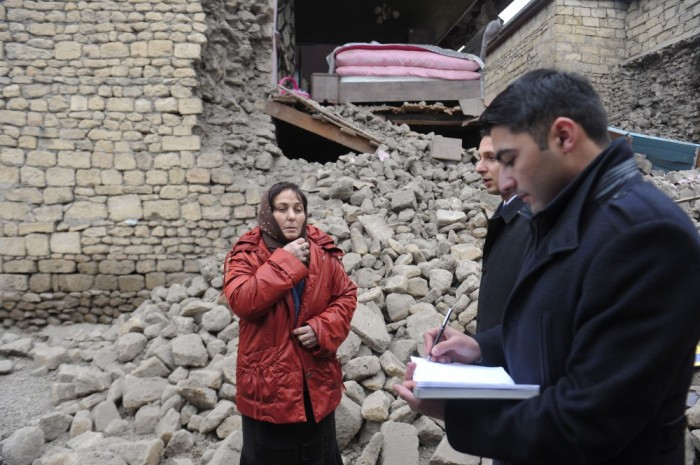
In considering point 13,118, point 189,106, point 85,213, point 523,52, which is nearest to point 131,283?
point 85,213

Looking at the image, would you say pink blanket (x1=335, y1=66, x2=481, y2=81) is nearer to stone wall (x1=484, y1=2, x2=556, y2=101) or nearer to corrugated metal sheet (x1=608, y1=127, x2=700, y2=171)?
corrugated metal sheet (x1=608, y1=127, x2=700, y2=171)

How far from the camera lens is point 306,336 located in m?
2.14

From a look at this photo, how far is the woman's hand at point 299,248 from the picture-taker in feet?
7.20

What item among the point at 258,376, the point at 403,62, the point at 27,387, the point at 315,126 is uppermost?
the point at 403,62

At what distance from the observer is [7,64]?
19.5 feet

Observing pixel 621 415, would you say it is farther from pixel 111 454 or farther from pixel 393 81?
pixel 393 81

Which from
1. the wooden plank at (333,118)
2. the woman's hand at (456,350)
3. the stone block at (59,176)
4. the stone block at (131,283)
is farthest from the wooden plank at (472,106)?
the woman's hand at (456,350)

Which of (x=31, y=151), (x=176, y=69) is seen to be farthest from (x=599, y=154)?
(x=31, y=151)

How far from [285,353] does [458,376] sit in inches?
48.2

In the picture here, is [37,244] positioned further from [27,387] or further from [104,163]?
[27,387]

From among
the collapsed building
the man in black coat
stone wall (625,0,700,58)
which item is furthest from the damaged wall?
the man in black coat

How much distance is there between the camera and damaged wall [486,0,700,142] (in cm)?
1152

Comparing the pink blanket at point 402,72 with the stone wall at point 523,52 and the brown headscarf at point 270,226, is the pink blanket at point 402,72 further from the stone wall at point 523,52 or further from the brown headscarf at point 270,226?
the brown headscarf at point 270,226

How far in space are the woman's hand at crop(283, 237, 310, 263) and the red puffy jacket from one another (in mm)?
44
